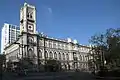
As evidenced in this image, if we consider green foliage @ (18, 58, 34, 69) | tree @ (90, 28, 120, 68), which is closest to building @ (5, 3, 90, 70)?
green foliage @ (18, 58, 34, 69)

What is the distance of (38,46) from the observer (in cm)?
8650

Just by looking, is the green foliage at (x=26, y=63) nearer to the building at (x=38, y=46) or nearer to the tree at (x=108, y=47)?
the building at (x=38, y=46)

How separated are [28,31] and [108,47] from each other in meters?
A: 48.8

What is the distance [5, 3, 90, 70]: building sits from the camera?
8075 centimetres

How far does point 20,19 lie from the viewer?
292 ft

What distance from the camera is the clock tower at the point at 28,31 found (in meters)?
79.6

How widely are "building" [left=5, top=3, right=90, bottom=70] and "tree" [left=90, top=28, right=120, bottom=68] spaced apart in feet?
79.3

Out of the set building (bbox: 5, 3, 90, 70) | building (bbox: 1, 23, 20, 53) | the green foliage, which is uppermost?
building (bbox: 1, 23, 20, 53)

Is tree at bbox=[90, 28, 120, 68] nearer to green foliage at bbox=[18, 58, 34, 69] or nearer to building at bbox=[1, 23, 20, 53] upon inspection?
green foliage at bbox=[18, 58, 34, 69]

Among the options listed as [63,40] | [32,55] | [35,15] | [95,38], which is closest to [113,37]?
[95,38]

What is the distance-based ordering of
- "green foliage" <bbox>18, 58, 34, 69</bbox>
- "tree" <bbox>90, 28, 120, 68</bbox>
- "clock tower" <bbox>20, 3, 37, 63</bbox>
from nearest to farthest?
"tree" <bbox>90, 28, 120, 68</bbox> → "green foliage" <bbox>18, 58, 34, 69</bbox> → "clock tower" <bbox>20, 3, 37, 63</bbox>

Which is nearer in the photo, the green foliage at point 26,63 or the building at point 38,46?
the green foliage at point 26,63

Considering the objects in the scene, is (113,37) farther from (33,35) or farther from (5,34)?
(5,34)

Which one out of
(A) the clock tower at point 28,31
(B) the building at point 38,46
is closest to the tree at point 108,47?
(B) the building at point 38,46
